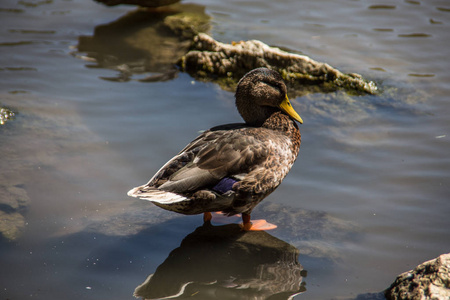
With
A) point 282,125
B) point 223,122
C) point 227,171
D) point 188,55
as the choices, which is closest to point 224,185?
point 227,171

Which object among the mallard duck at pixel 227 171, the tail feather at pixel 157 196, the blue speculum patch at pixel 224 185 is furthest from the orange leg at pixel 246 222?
the tail feather at pixel 157 196

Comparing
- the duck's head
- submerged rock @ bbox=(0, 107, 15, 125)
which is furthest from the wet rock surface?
the duck's head

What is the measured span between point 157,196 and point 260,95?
1387 mm

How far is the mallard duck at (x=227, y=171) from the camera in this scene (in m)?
4.03

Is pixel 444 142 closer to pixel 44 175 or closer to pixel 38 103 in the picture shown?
pixel 44 175

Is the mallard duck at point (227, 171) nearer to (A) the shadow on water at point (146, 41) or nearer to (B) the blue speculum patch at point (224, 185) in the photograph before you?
(B) the blue speculum patch at point (224, 185)

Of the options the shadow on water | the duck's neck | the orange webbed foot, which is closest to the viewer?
the orange webbed foot

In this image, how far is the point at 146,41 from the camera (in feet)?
25.6

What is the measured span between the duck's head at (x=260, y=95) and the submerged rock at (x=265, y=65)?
5.64 feet

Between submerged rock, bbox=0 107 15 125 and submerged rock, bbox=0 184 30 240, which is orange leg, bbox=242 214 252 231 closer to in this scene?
submerged rock, bbox=0 184 30 240

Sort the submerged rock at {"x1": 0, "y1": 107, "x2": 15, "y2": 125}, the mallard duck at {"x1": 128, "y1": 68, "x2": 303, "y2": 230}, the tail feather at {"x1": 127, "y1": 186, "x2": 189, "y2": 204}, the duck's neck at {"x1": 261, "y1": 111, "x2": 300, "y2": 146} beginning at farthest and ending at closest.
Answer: the submerged rock at {"x1": 0, "y1": 107, "x2": 15, "y2": 125} → the duck's neck at {"x1": 261, "y1": 111, "x2": 300, "y2": 146} → the mallard duck at {"x1": 128, "y1": 68, "x2": 303, "y2": 230} → the tail feather at {"x1": 127, "y1": 186, "x2": 189, "y2": 204}

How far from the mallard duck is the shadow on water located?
2.67 m

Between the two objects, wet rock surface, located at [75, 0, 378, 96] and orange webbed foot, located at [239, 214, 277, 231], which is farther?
wet rock surface, located at [75, 0, 378, 96]

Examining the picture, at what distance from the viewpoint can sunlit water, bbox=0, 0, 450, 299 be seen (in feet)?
12.8
